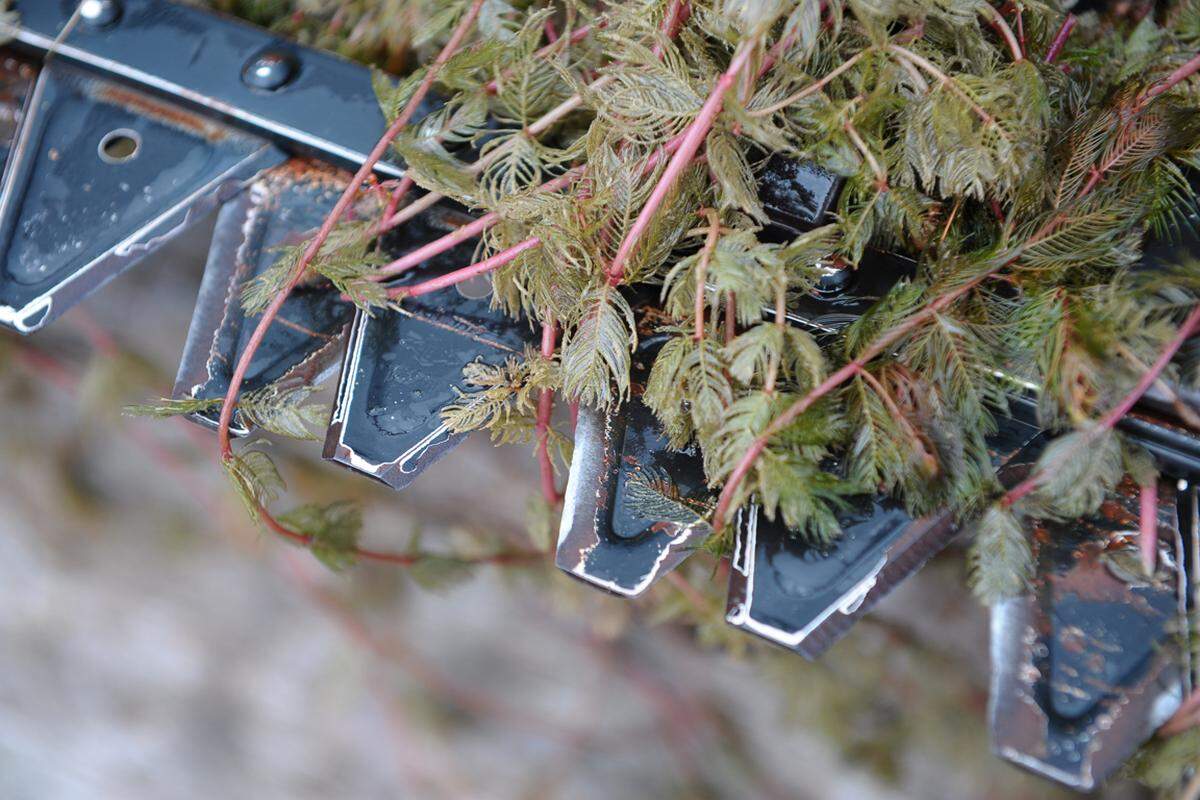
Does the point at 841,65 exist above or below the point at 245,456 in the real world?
above

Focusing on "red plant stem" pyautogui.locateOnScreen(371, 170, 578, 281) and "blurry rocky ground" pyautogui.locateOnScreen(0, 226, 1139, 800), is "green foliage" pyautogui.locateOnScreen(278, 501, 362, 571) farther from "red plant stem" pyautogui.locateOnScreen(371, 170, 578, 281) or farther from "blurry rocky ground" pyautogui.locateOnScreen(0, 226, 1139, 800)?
"blurry rocky ground" pyautogui.locateOnScreen(0, 226, 1139, 800)

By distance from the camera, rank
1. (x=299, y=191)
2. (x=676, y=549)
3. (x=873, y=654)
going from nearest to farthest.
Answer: (x=676, y=549) → (x=299, y=191) → (x=873, y=654)

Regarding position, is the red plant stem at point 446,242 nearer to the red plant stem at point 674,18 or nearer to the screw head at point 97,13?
the red plant stem at point 674,18

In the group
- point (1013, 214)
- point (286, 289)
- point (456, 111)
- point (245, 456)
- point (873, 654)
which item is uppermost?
point (1013, 214)

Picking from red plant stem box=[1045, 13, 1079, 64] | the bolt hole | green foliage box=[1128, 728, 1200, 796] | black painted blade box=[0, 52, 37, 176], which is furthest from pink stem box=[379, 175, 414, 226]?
green foliage box=[1128, 728, 1200, 796]

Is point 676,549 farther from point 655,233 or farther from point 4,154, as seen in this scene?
point 4,154

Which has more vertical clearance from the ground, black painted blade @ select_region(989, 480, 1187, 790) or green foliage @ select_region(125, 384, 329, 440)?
black painted blade @ select_region(989, 480, 1187, 790)

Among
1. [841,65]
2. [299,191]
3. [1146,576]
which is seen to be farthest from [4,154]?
[1146,576]
